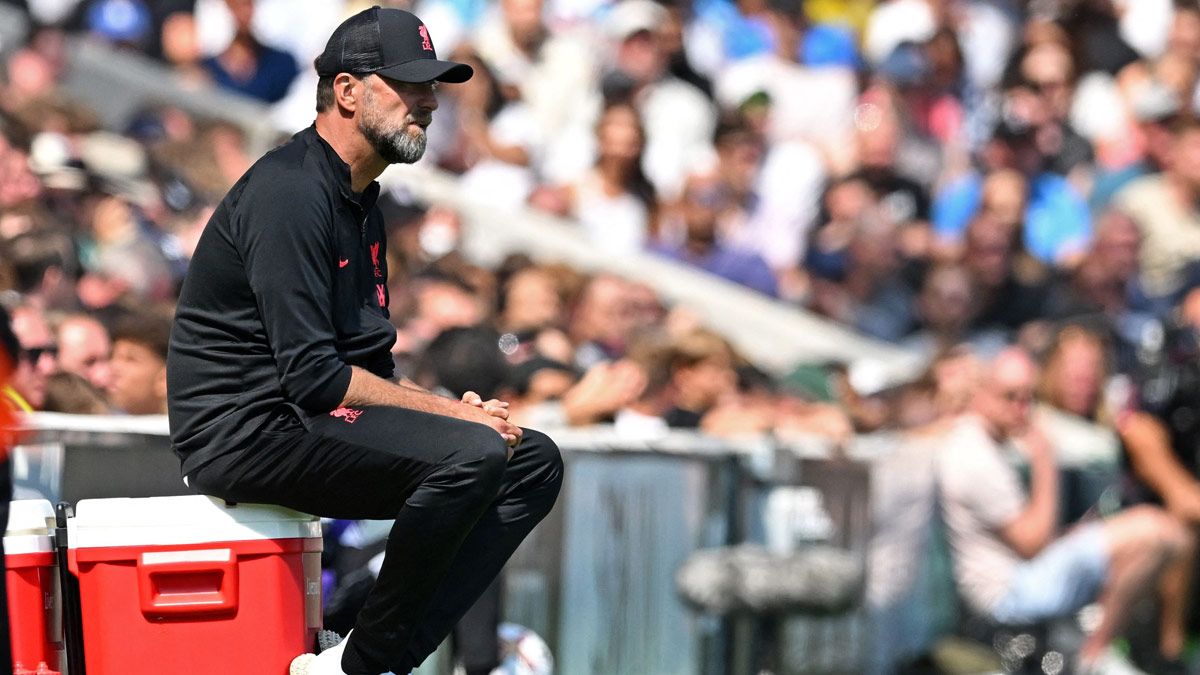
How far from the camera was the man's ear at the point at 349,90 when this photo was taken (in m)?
5.52

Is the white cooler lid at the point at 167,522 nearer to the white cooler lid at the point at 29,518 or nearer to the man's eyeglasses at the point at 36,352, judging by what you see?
the white cooler lid at the point at 29,518

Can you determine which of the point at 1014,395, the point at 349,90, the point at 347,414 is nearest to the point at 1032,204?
the point at 1014,395

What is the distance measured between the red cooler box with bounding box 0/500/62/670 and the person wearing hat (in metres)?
0.41

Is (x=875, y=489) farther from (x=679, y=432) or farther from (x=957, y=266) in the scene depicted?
(x=957, y=266)

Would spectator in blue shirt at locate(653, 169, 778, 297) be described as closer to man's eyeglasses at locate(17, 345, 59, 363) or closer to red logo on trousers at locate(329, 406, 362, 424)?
man's eyeglasses at locate(17, 345, 59, 363)

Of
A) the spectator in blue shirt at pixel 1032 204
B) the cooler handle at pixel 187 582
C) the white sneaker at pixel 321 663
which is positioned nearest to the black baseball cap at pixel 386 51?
the cooler handle at pixel 187 582

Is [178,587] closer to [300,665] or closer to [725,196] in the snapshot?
[300,665]

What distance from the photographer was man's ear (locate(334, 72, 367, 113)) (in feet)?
18.1

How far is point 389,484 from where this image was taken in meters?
5.38

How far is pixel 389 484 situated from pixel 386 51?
1138mm

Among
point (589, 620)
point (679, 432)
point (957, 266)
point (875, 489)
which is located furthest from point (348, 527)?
point (957, 266)

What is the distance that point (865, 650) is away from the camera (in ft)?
34.8

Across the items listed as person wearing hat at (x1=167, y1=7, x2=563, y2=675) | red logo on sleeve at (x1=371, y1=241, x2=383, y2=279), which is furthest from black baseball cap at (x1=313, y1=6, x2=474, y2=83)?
red logo on sleeve at (x1=371, y1=241, x2=383, y2=279)

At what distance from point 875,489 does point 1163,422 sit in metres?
1.68
